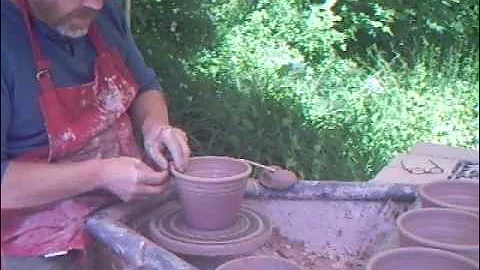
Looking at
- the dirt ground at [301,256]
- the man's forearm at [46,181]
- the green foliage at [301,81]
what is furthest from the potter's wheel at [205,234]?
the green foliage at [301,81]

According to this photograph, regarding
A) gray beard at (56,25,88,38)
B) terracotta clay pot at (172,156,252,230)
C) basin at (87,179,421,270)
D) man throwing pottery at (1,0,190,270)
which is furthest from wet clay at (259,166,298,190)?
gray beard at (56,25,88,38)

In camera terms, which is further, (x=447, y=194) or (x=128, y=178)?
(x=447, y=194)

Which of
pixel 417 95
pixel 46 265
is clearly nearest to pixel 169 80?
pixel 417 95

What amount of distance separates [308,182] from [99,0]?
0.80 m

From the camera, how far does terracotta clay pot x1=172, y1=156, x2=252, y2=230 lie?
1946 mm

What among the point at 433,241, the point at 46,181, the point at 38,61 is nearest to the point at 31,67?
the point at 38,61

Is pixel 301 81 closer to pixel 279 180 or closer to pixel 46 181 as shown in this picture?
pixel 279 180

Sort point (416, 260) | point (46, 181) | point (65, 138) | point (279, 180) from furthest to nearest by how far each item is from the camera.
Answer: point (279, 180) < point (65, 138) < point (46, 181) < point (416, 260)

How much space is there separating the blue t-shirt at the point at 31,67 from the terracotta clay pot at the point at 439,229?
0.92 m

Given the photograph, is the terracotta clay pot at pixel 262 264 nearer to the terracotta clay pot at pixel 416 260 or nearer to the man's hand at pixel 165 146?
the terracotta clay pot at pixel 416 260

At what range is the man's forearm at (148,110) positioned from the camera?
7.41 ft

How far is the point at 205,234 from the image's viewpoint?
2025 millimetres

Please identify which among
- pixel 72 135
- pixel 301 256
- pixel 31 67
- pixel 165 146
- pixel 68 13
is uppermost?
pixel 68 13

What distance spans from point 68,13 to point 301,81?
5.42ft
